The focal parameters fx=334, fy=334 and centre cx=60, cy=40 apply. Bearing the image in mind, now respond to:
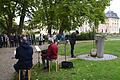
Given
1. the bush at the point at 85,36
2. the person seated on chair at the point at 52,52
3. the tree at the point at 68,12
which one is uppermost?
the tree at the point at 68,12

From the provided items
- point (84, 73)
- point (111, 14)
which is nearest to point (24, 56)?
point (84, 73)

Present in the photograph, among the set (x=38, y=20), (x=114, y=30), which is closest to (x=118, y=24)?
(x=114, y=30)

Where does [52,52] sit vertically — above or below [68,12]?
below

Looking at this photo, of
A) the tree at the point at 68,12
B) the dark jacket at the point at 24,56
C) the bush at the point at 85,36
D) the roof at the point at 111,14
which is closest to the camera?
the dark jacket at the point at 24,56

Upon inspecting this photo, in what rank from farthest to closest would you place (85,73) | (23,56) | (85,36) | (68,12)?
(85,36) < (68,12) < (85,73) < (23,56)

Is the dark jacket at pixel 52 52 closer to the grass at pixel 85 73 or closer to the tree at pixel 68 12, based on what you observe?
the grass at pixel 85 73

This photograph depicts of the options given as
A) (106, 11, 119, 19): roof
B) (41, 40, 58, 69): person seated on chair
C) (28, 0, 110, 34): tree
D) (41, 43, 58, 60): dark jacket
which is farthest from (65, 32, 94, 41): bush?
(106, 11, 119, 19): roof

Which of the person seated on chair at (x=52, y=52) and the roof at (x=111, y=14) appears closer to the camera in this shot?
the person seated on chair at (x=52, y=52)

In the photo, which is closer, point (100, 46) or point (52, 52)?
point (52, 52)

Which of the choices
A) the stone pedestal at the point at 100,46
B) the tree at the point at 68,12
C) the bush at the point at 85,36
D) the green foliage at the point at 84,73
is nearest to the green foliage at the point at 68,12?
the tree at the point at 68,12

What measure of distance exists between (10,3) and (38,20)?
22.0 ft

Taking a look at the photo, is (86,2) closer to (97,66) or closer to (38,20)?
(38,20)

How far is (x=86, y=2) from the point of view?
152 ft

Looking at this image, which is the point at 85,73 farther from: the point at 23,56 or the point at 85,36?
the point at 85,36
